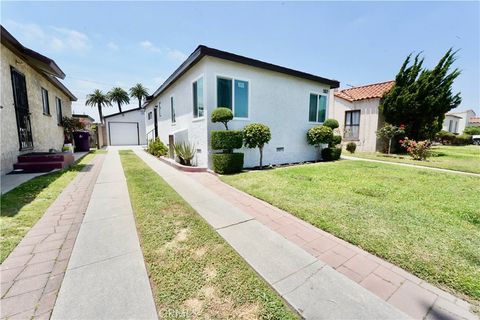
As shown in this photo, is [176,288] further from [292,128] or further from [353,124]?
[353,124]

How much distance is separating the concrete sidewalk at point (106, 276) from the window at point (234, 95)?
5510 mm

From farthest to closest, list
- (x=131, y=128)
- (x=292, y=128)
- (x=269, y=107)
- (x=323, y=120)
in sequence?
(x=131, y=128) < (x=323, y=120) < (x=292, y=128) < (x=269, y=107)

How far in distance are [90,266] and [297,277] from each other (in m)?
2.22

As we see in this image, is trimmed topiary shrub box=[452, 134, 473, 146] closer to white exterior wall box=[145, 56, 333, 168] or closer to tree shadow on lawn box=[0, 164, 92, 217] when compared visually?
white exterior wall box=[145, 56, 333, 168]

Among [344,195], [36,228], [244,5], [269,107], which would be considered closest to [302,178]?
[344,195]

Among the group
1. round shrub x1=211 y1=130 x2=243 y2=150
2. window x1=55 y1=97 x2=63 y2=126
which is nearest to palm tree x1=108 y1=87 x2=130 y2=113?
window x1=55 y1=97 x2=63 y2=126

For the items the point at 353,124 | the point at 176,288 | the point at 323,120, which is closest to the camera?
the point at 176,288

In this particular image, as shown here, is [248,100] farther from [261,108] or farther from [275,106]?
[275,106]

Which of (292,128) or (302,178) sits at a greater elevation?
(292,128)

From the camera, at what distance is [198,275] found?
2100 millimetres

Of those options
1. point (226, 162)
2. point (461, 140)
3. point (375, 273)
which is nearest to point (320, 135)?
point (226, 162)

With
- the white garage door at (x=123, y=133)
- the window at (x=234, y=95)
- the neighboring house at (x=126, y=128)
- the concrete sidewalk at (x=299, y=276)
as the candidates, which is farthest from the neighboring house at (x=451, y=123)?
the white garage door at (x=123, y=133)

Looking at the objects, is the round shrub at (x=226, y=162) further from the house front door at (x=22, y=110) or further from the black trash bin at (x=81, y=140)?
the black trash bin at (x=81, y=140)

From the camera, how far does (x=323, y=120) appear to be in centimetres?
1123
